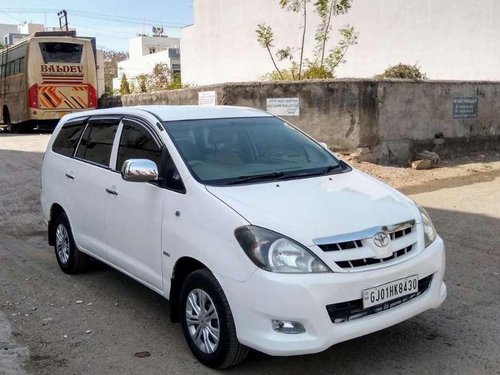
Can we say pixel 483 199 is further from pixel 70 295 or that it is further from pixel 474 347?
pixel 70 295

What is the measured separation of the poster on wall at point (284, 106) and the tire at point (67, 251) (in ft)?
21.9

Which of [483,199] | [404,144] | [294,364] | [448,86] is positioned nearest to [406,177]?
[404,144]

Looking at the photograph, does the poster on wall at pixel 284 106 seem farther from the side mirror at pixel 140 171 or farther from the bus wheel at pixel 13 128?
the bus wheel at pixel 13 128

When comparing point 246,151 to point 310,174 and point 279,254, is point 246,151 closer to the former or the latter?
A: point 310,174

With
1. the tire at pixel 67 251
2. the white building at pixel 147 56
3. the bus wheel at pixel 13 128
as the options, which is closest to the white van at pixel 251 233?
the tire at pixel 67 251

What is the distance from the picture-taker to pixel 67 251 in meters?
5.95

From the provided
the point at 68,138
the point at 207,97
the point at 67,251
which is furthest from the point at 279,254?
the point at 207,97

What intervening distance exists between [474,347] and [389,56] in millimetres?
15392

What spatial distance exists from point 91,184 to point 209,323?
2.11 meters

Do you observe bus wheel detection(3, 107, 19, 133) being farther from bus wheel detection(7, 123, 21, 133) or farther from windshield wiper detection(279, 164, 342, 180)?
windshield wiper detection(279, 164, 342, 180)

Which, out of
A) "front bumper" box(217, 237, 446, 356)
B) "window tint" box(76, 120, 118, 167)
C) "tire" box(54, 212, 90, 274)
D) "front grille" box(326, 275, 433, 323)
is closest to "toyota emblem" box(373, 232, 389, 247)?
"front bumper" box(217, 237, 446, 356)

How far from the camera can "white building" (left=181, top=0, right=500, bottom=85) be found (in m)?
15.8

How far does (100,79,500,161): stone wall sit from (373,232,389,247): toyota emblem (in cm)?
794

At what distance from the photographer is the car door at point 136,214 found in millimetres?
4297
